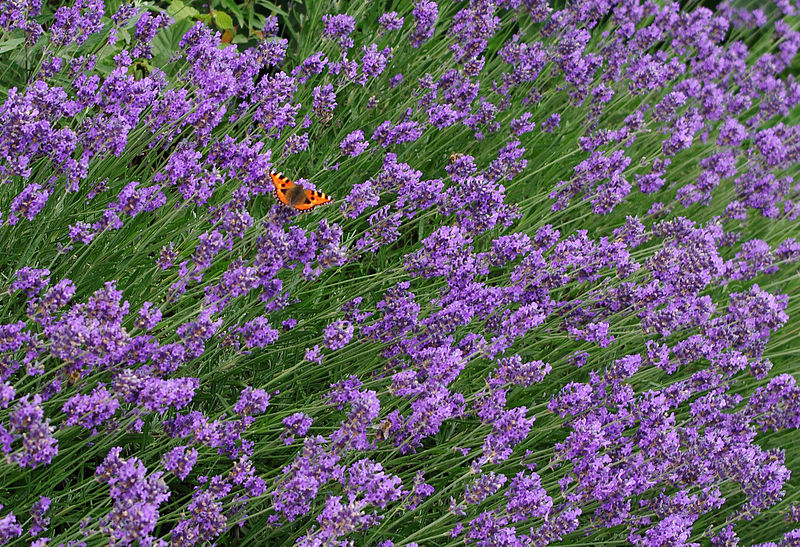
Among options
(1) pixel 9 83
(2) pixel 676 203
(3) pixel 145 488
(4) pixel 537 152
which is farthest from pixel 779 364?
(1) pixel 9 83

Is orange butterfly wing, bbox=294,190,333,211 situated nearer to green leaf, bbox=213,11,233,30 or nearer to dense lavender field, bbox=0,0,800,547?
dense lavender field, bbox=0,0,800,547

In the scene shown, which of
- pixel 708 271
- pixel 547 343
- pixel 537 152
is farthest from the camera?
pixel 537 152

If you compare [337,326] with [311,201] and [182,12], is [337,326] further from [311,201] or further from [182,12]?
[182,12]

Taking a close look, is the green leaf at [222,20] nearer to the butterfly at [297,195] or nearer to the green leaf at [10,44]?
the green leaf at [10,44]

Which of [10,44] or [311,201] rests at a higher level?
[10,44]

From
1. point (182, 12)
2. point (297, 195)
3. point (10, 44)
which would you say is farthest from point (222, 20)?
point (297, 195)

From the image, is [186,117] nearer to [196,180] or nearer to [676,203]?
[196,180]
